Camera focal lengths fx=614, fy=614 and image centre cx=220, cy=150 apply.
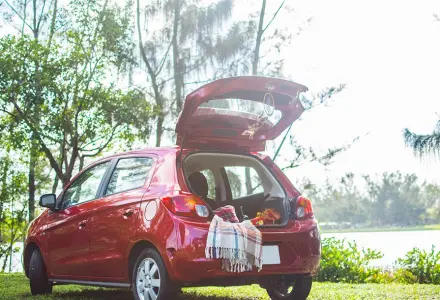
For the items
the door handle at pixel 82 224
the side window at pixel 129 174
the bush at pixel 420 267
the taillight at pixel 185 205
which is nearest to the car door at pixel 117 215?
the side window at pixel 129 174

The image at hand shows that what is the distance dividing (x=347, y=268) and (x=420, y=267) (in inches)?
48.1

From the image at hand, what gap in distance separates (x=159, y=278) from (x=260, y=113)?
1.93 metres

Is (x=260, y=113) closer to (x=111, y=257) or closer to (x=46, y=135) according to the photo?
(x=111, y=257)

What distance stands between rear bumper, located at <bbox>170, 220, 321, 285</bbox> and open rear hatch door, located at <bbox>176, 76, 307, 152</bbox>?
0.96 meters

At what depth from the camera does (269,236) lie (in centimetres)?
519

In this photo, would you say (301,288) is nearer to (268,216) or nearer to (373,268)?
(268,216)

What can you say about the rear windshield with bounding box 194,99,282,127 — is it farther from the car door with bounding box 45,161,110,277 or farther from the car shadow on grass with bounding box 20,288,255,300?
the car shadow on grass with bounding box 20,288,255,300

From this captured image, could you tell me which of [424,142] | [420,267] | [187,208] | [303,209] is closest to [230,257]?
[187,208]

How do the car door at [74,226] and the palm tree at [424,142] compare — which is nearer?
the car door at [74,226]

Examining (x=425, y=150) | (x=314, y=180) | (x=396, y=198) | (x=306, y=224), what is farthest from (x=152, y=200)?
(x=396, y=198)

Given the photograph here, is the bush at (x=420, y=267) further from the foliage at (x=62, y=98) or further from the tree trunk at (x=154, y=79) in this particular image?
the tree trunk at (x=154, y=79)

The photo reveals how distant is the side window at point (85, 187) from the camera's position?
6.29 metres

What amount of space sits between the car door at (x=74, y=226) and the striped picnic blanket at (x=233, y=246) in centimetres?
166

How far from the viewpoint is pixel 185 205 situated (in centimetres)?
498
